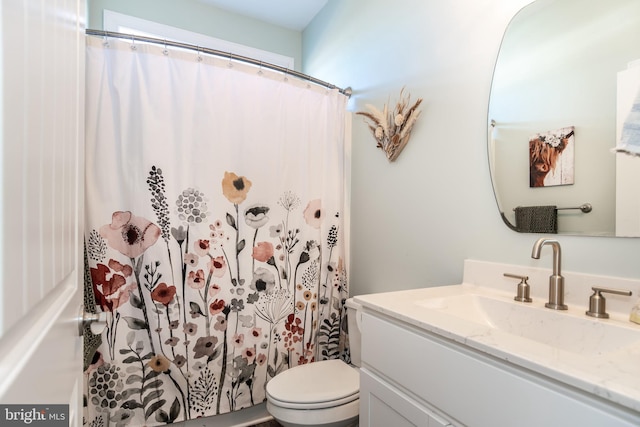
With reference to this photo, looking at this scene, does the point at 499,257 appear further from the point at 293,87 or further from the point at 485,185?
the point at 293,87

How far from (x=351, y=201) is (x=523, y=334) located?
122 centimetres

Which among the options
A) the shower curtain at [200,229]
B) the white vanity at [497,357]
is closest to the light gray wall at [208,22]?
A: the shower curtain at [200,229]

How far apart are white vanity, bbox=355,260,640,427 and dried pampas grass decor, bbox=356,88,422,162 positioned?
0.69m

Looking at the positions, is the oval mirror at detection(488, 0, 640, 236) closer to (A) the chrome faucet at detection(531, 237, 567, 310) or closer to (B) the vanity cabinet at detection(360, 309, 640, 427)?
(A) the chrome faucet at detection(531, 237, 567, 310)

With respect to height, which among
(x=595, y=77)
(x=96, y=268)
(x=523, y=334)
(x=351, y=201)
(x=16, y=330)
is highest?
(x=595, y=77)

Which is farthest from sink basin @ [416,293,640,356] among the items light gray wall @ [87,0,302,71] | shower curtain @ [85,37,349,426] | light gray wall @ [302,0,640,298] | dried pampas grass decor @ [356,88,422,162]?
light gray wall @ [87,0,302,71]

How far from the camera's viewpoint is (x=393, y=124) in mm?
1655

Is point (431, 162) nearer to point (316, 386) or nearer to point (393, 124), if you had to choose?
point (393, 124)

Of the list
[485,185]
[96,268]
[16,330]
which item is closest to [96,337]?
[96,268]

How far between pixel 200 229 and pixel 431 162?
1.16 metres

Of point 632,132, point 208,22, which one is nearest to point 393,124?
point 632,132

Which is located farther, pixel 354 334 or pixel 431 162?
pixel 354 334

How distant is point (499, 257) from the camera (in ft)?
3.87

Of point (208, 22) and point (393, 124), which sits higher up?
point (208, 22)
